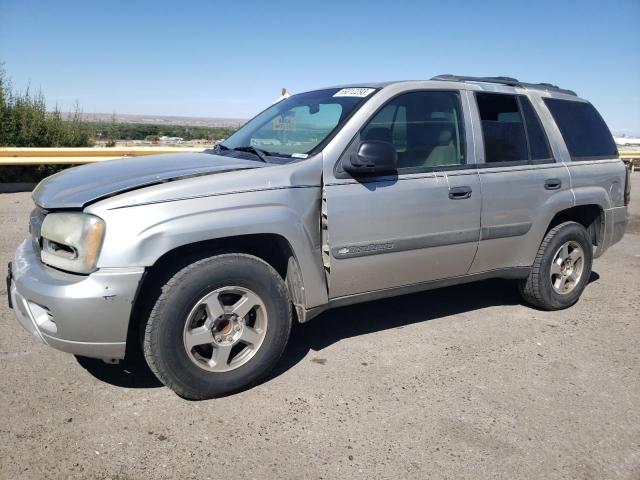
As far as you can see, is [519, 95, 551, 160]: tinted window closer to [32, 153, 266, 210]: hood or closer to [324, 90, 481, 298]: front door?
[324, 90, 481, 298]: front door

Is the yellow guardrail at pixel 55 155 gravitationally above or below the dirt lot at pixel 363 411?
above

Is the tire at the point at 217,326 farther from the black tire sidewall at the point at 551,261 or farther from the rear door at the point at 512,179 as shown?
the black tire sidewall at the point at 551,261

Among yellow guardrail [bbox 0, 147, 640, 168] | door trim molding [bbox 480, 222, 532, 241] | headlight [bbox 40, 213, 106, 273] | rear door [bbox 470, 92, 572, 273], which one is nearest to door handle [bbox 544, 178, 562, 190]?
rear door [bbox 470, 92, 572, 273]

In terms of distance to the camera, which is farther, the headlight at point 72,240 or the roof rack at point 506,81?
the roof rack at point 506,81

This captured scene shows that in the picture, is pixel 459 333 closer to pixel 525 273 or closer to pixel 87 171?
pixel 525 273

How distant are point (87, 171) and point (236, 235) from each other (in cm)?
118

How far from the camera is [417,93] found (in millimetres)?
3855

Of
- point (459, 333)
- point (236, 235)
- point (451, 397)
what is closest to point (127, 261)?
point (236, 235)

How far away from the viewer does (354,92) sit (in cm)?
384

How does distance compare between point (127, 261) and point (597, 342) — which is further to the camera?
point (597, 342)

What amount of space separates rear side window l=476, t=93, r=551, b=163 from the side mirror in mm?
1066

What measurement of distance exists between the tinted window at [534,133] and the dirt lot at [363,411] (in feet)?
4.61

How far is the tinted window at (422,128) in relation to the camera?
12.0 ft

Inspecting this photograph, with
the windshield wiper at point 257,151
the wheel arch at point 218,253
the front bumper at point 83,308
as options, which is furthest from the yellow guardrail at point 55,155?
the front bumper at point 83,308
